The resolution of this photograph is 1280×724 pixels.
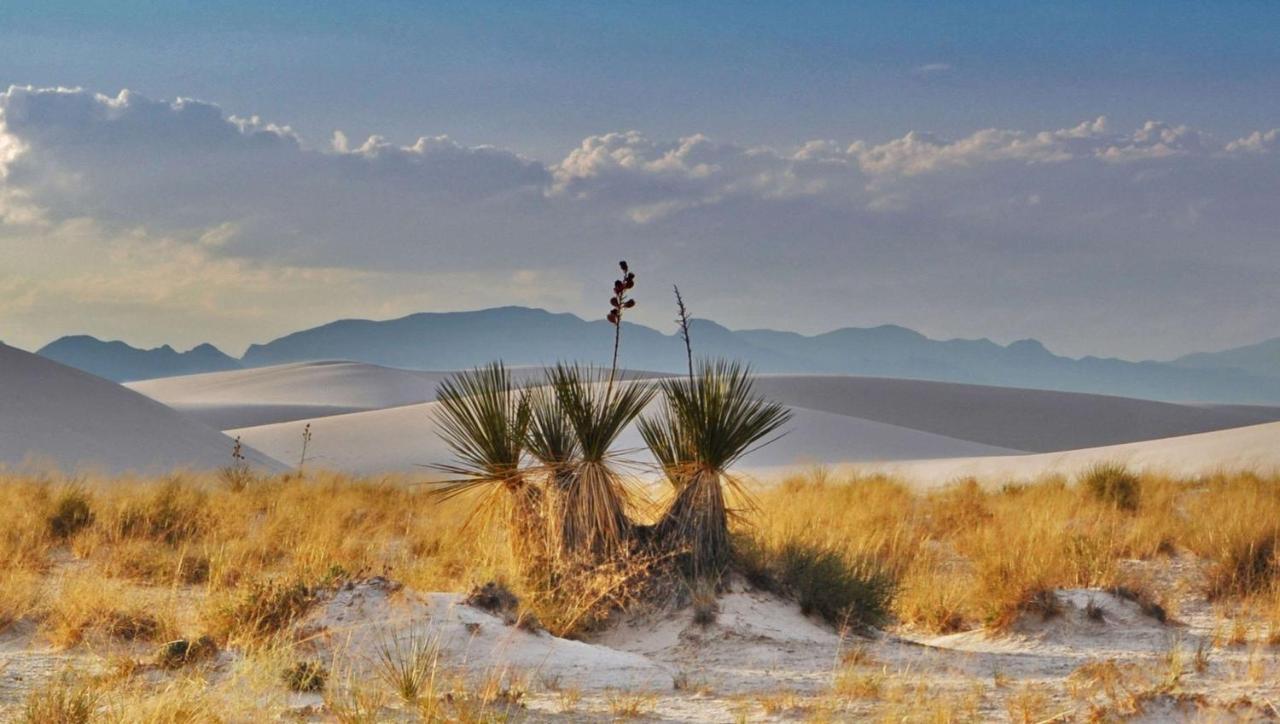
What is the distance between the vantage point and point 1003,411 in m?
67.2

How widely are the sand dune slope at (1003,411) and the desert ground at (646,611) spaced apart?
155 ft

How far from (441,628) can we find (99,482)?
1162 centimetres

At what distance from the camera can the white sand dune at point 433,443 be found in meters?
35.1

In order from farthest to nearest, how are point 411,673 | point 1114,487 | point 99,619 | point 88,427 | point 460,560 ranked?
point 88,427 < point 1114,487 < point 460,560 < point 99,619 < point 411,673

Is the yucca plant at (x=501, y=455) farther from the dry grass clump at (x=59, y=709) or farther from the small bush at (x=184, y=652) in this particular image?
the dry grass clump at (x=59, y=709)

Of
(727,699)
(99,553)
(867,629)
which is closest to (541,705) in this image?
(727,699)

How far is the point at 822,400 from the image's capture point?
6625 centimetres

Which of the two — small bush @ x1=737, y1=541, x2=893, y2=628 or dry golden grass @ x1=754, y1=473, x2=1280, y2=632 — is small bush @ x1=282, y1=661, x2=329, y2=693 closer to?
small bush @ x1=737, y1=541, x2=893, y2=628

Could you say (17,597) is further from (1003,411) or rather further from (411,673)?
(1003,411)

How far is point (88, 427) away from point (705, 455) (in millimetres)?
23163

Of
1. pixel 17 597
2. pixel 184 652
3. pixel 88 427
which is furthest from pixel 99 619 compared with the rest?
pixel 88 427

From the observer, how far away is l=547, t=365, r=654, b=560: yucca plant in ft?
26.9

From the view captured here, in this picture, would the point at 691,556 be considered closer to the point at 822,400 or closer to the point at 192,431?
the point at 192,431

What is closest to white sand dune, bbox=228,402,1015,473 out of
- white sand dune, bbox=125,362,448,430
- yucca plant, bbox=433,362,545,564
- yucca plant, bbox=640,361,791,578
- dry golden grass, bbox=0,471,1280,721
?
dry golden grass, bbox=0,471,1280,721
